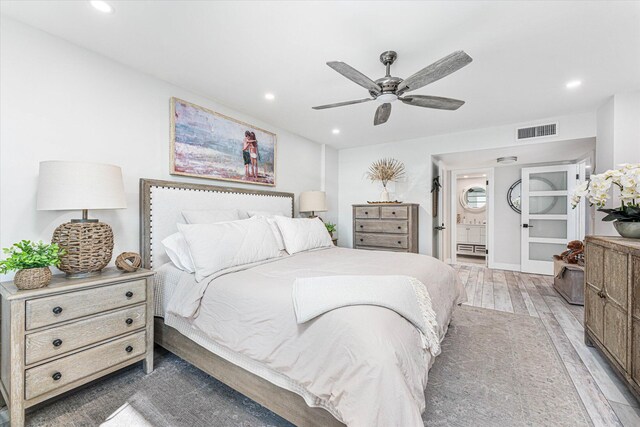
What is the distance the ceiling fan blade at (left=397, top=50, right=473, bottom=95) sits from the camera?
162 cm

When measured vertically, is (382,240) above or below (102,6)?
below

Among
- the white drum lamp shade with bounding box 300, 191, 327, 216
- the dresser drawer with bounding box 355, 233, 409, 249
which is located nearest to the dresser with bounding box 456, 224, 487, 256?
the dresser drawer with bounding box 355, 233, 409, 249

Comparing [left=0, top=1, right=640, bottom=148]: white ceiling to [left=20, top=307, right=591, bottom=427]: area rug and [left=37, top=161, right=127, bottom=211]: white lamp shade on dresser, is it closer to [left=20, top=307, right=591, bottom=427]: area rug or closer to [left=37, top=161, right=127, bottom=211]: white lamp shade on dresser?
[left=37, top=161, right=127, bottom=211]: white lamp shade on dresser

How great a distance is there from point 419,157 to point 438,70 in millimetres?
2993

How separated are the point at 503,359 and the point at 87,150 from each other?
3.68 m

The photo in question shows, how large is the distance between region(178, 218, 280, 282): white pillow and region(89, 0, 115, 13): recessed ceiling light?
4.73 feet

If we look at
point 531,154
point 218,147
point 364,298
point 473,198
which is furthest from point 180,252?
point 473,198

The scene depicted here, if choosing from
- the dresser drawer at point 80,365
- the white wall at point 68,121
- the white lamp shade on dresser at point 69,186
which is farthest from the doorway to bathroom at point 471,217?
the white lamp shade on dresser at point 69,186

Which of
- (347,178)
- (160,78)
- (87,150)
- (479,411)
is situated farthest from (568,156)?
(87,150)

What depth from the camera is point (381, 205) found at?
174 inches

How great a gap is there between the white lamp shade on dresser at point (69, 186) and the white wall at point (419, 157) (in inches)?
159

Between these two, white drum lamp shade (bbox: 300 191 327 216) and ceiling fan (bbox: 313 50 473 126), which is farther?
white drum lamp shade (bbox: 300 191 327 216)

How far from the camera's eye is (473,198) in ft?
24.8

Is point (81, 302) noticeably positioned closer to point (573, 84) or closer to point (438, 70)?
point (438, 70)
